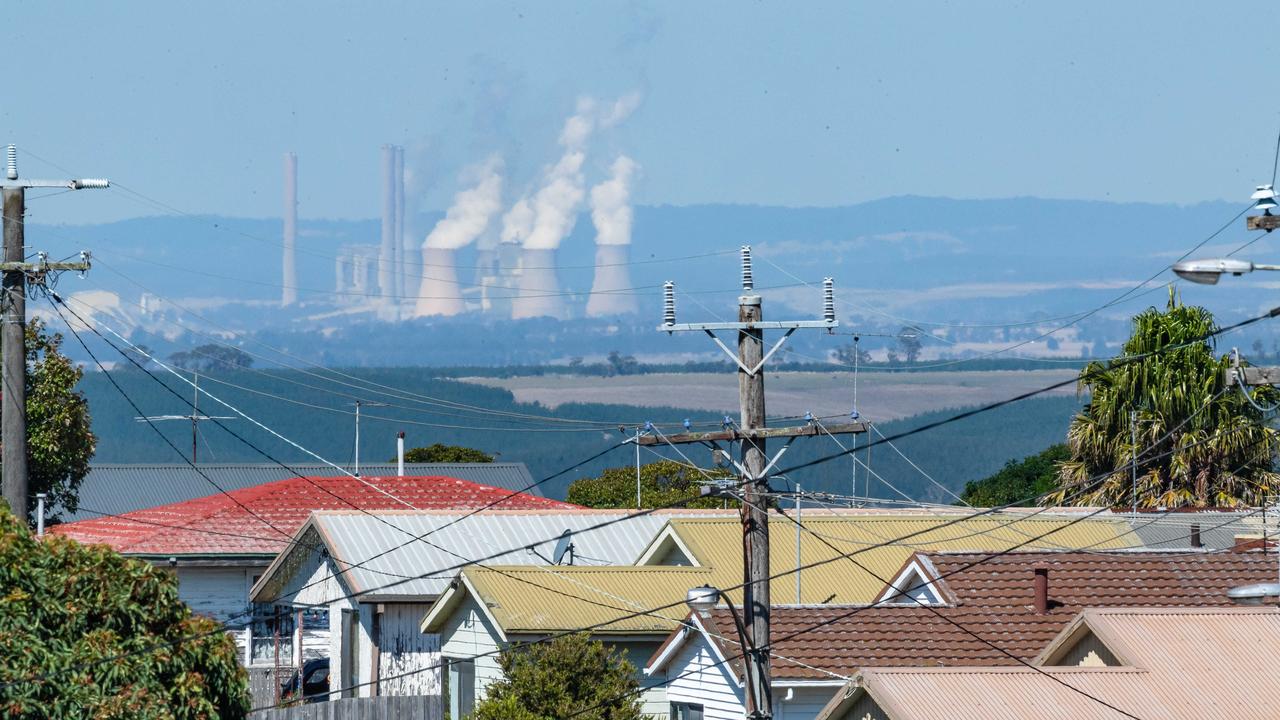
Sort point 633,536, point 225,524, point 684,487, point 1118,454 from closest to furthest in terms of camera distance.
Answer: point 633,536
point 225,524
point 1118,454
point 684,487

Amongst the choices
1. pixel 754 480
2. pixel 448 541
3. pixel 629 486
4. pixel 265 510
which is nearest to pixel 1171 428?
pixel 448 541

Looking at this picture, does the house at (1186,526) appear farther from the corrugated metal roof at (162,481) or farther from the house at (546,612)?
the corrugated metal roof at (162,481)

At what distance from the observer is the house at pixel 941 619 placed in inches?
1278

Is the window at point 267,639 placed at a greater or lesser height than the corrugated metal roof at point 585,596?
lesser

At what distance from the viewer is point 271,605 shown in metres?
53.8

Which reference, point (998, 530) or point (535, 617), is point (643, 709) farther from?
point (998, 530)

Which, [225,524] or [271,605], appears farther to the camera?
[225,524]

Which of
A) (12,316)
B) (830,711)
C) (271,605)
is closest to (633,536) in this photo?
(271,605)

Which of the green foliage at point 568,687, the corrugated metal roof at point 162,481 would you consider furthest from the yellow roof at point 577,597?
the corrugated metal roof at point 162,481

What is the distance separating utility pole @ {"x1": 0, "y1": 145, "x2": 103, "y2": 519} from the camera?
113ft

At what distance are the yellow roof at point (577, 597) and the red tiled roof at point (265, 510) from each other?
43.2ft

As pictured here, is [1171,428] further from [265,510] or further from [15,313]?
[15,313]

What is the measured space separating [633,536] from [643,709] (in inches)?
465

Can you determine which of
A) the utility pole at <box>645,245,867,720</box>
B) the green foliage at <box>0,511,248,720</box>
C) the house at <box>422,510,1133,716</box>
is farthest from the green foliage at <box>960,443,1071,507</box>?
the green foliage at <box>0,511,248,720</box>
